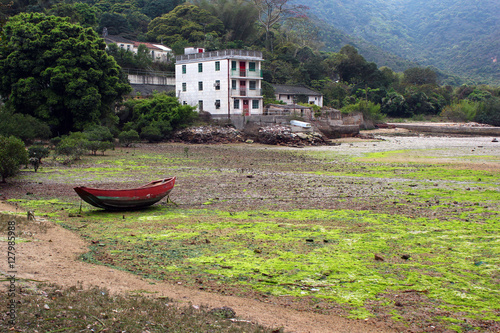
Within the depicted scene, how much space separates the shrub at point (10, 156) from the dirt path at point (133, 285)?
10.4 metres

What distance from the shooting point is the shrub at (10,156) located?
19.0m

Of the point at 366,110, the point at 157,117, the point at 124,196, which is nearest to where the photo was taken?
the point at 124,196

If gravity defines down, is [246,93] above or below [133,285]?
above

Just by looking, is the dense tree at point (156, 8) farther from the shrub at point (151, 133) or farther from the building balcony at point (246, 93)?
the shrub at point (151, 133)

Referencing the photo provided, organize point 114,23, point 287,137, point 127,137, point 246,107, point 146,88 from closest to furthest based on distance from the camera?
point 127,137 → point 287,137 → point 246,107 → point 146,88 → point 114,23

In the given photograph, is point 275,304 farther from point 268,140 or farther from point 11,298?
point 268,140

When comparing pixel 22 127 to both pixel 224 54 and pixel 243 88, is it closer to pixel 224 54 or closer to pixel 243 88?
pixel 224 54

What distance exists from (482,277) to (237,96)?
4440cm

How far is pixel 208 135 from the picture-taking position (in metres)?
46.6

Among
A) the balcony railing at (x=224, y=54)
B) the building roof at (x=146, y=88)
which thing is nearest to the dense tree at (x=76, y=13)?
the building roof at (x=146, y=88)

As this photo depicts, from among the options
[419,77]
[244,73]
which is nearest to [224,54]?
[244,73]

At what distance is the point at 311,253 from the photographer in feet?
32.3

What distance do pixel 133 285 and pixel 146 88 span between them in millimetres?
54311

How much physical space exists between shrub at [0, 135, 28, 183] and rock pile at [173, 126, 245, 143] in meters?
26.1
